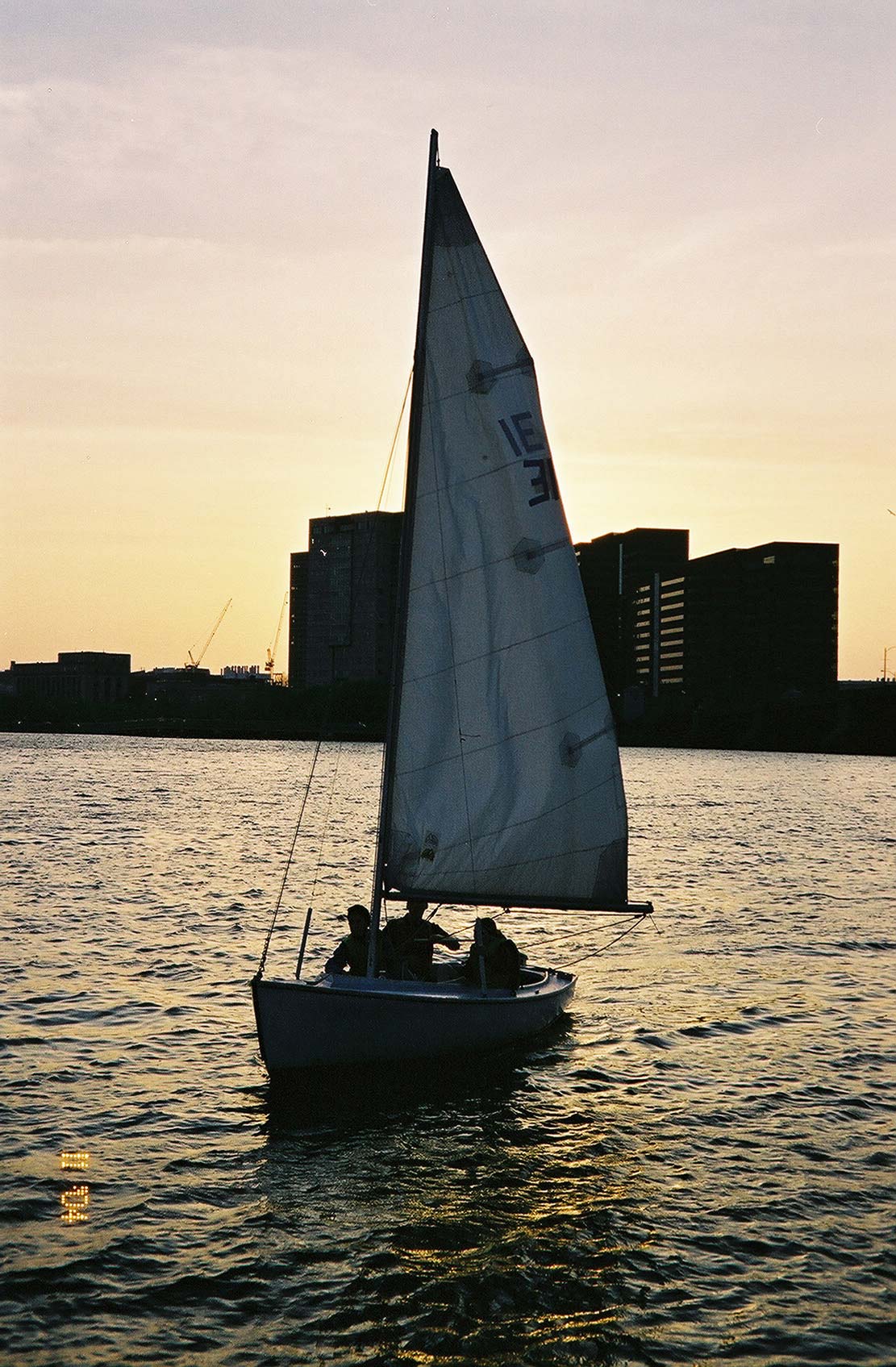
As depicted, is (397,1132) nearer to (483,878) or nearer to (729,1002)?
(483,878)

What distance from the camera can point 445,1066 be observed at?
2245 cm

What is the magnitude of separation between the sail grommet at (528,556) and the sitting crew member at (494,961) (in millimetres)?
6331

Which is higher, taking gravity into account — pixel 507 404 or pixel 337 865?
pixel 507 404

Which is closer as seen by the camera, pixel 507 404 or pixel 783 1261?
pixel 783 1261

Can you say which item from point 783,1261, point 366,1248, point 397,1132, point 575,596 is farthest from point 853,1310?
point 575,596

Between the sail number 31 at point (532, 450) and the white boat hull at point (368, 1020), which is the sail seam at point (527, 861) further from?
the sail number 31 at point (532, 450)

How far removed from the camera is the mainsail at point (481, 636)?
2077 centimetres

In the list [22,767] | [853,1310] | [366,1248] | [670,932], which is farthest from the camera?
[22,767]

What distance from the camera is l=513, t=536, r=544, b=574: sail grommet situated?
21594 millimetres

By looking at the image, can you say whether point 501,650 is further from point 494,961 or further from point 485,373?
point 494,961

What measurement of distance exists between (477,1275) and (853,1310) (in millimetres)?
4408

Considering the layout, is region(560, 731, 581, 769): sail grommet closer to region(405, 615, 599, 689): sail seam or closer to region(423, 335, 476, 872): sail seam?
region(405, 615, 599, 689): sail seam

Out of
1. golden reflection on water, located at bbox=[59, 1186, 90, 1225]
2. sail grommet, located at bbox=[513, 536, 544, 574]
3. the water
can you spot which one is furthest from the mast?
golden reflection on water, located at bbox=[59, 1186, 90, 1225]

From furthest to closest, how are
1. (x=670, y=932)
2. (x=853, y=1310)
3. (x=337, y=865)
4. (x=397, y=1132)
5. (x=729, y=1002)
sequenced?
(x=337, y=865)
(x=670, y=932)
(x=729, y=1002)
(x=397, y=1132)
(x=853, y=1310)
